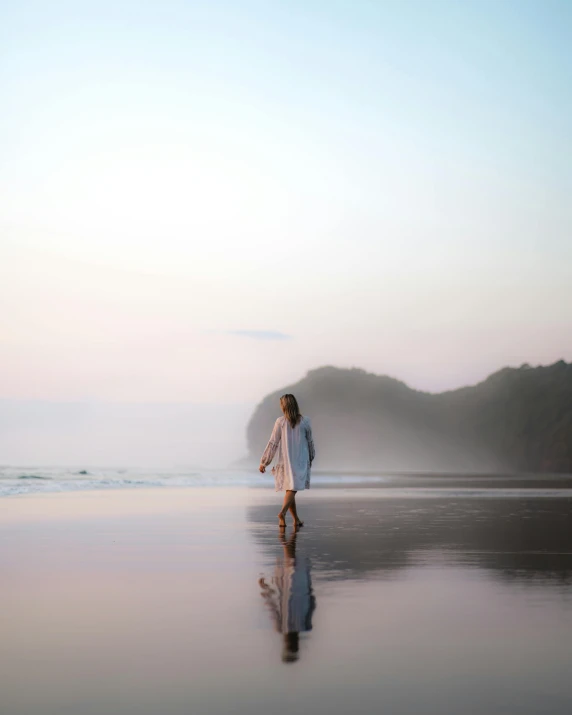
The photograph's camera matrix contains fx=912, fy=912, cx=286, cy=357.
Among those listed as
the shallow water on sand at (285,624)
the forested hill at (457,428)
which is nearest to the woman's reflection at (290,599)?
the shallow water on sand at (285,624)

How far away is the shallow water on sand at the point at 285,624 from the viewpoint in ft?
13.2

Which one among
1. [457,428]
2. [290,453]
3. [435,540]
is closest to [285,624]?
[435,540]

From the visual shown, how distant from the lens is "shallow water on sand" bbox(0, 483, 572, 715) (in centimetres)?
402

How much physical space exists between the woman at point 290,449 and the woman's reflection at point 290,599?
4.87m

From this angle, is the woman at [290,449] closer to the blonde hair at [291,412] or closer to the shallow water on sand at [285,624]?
the blonde hair at [291,412]

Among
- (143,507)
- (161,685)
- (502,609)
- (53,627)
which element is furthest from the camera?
(143,507)

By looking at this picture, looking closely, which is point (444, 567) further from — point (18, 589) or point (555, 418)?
point (555, 418)

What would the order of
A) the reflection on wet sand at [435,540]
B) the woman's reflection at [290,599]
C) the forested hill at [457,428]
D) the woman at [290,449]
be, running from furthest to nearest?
the forested hill at [457,428]
the woman at [290,449]
the reflection on wet sand at [435,540]
the woman's reflection at [290,599]

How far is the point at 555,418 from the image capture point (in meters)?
158

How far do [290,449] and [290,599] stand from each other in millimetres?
8111

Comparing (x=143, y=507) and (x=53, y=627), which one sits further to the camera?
(x=143, y=507)

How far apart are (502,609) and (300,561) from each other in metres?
3.42

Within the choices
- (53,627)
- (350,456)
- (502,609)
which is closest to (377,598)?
(502,609)

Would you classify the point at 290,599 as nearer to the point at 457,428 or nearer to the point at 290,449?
the point at 290,449
